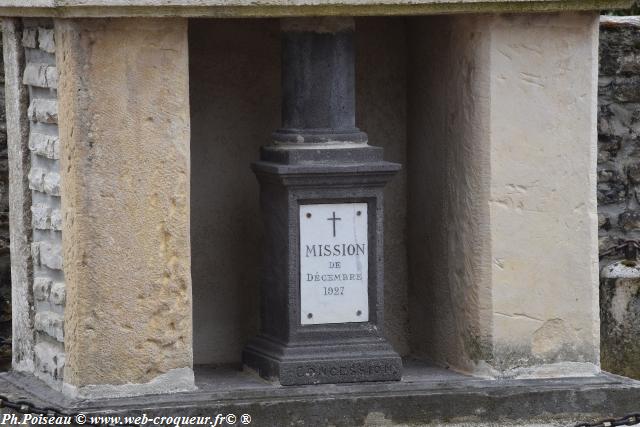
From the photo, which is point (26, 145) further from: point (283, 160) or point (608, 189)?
point (608, 189)

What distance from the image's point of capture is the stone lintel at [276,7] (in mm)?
5461

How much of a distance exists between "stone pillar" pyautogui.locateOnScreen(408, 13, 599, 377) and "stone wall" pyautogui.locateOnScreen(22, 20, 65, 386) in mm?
1555

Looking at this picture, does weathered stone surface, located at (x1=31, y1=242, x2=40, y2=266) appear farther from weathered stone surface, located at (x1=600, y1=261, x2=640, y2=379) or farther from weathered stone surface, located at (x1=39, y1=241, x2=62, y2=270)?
weathered stone surface, located at (x1=600, y1=261, x2=640, y2=379)

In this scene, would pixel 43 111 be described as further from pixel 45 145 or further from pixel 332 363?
pixel 332 363

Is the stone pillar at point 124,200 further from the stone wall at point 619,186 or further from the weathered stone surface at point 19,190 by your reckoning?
the stone wall at point 619,186

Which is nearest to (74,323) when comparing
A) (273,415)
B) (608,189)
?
(273,415)

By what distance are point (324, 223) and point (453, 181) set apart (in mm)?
588

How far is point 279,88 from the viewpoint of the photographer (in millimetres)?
6613

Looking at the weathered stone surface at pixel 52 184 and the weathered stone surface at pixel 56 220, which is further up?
the weathered stone surface at pixel 52 184

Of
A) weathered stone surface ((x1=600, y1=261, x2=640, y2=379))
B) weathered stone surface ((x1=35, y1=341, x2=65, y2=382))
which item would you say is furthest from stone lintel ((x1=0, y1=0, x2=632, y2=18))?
weathered stone surface ((x1=600, y1=261, x2=640, y2=379))

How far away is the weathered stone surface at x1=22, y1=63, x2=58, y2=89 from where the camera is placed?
227 inches

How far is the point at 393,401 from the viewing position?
5.80 metres

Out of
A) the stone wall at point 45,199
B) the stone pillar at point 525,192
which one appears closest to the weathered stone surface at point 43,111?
the stone wall at point 45,199

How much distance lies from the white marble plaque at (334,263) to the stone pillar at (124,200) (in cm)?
49
